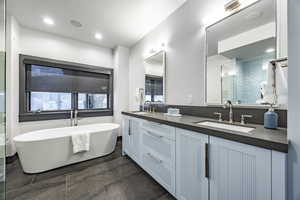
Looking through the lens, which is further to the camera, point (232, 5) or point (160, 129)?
point (160, 129)

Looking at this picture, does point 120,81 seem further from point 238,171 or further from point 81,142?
point 238,171

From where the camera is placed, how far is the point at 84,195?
4.85ft

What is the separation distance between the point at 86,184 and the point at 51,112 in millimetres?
2120

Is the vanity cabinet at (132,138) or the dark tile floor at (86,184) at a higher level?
the vanity cabinet at (132,138)

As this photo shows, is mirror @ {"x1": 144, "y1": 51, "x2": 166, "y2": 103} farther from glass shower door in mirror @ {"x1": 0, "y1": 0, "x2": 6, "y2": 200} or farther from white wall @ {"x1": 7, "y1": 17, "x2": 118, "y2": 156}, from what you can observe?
glass shower door in mirror @ {"x1": 0, "y1": 0, "x2": 6, "y2": 200}

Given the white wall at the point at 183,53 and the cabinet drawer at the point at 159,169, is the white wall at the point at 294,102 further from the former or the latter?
the white wall at the point at 183,53

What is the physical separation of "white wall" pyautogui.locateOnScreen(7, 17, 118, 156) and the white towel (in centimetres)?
116

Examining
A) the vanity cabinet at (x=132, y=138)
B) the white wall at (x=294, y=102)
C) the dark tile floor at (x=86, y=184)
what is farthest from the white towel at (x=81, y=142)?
the white wall at (x=294, y=102)

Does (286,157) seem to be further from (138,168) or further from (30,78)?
(30,78)

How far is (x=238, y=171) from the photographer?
2.71 ft

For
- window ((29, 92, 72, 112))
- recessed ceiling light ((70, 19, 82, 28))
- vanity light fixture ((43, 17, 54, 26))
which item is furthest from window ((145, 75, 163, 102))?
vanity light fixture ((43, 17, 54, 26))

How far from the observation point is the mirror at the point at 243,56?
45.8 inches

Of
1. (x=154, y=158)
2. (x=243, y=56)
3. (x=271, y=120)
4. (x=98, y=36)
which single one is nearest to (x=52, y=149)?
(x=154, y=158)

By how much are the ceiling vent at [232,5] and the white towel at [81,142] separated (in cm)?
286
